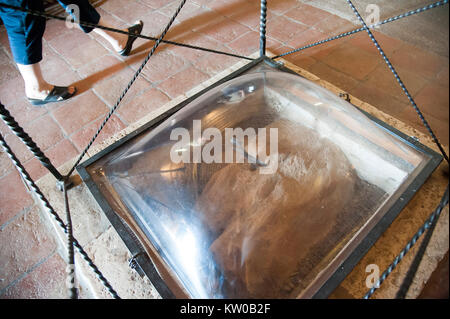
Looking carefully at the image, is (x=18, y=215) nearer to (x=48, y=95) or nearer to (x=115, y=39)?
(x=48, y=95)

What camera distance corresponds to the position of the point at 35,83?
1776 millimetres

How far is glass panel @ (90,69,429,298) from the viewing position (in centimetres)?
94

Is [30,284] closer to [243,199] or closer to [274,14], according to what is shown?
[243,199]

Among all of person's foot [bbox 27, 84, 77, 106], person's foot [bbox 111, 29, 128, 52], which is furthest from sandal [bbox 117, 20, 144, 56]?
person's foot [bbox 27, 84, 77, 106]

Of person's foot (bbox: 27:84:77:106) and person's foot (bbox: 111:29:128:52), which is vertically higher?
person's foot (bbox: 111:29:128:52)

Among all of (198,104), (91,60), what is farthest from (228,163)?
(91,60)

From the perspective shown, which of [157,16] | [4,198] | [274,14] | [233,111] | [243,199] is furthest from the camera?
[157,16]

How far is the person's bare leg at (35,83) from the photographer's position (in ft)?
5.66

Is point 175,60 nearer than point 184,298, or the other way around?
point 184,298

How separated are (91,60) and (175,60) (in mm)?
650

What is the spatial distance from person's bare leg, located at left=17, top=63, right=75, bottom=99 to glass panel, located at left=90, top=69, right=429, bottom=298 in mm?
918

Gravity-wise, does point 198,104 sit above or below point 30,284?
above

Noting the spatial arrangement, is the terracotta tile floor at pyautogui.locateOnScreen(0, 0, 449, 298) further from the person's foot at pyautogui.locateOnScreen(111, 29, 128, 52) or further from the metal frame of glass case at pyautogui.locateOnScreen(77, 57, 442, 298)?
the metal frame of glass case at pyautogui.locateOnScreen(77, 57, 442, 298)

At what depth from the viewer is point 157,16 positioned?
2.47m
